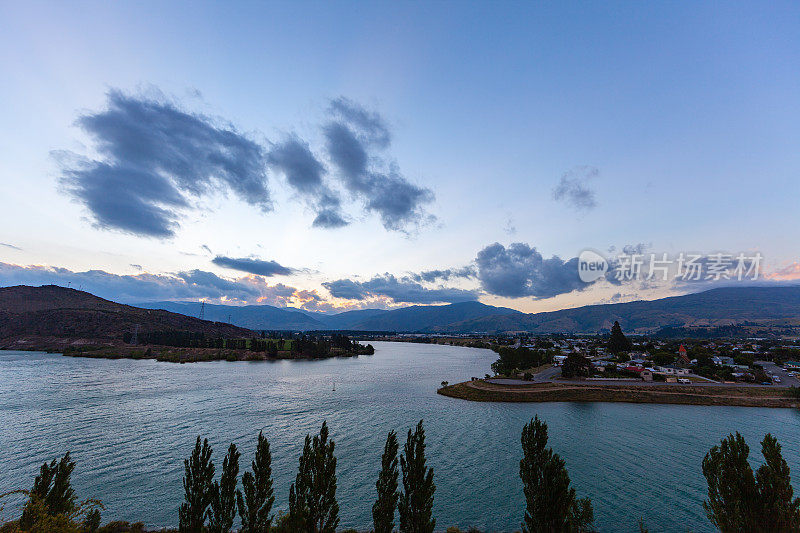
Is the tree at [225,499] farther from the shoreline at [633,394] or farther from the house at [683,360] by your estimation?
the house at [683,360]

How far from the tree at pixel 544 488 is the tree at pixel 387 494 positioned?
902 cm

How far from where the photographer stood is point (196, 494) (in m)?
22.5

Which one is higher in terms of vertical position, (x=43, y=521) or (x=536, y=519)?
(x=43, y=521)

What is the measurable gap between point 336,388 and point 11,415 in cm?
6315

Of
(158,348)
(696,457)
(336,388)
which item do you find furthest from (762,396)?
(158,348)

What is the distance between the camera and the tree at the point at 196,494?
72.4ft

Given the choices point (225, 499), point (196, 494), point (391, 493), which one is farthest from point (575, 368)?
point (196, 494)

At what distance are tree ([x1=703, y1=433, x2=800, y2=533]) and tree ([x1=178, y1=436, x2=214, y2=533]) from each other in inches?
1401

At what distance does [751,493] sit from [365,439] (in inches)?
1687

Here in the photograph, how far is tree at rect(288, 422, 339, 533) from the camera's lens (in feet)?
70.5

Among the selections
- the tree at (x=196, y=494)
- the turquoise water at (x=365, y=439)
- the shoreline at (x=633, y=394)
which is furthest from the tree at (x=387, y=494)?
the shoreline at (x=633, y=394)

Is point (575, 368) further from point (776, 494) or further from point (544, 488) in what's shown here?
point (544, 488)

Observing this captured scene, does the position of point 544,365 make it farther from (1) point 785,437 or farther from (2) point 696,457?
(2) point 696,457

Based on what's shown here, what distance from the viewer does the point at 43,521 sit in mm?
17234
